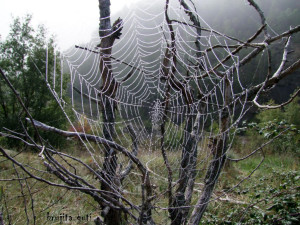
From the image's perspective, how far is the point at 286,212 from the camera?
206cm

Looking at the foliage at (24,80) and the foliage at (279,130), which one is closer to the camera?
the foliage at (279,130)

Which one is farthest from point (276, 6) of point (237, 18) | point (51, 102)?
point (51, 102)

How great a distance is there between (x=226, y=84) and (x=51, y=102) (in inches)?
661

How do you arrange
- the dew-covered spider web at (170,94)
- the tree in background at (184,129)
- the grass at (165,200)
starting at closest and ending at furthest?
the tree in background at (184,129) < the dew-covered spider web at (170,94) < the grass at (165,200)

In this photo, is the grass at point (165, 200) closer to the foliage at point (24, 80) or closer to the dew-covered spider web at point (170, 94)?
the dew-covered spider web at point (170, 94)

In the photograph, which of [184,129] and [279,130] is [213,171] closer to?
[184,129]

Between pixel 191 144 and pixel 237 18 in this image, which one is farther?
pixel 237 18

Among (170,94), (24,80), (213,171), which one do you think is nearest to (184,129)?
(170,94)

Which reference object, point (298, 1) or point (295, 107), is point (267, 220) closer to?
point (295, 107)

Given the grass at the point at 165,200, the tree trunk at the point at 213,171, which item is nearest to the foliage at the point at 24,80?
the grass at the point at 165,200

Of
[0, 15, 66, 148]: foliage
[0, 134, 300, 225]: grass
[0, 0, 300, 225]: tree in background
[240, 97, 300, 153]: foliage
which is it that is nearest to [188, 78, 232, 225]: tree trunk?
[0, 0, 300, 225]: tree in background

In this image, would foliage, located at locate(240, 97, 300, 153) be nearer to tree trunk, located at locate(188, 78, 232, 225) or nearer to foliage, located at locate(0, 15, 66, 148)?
tree trunk, located at locate(188, 78, 232, 225)

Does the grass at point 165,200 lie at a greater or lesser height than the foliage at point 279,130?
lesser

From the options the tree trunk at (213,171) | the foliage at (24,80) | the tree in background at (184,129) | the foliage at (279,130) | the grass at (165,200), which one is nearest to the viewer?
the tree in background at (184,129)
